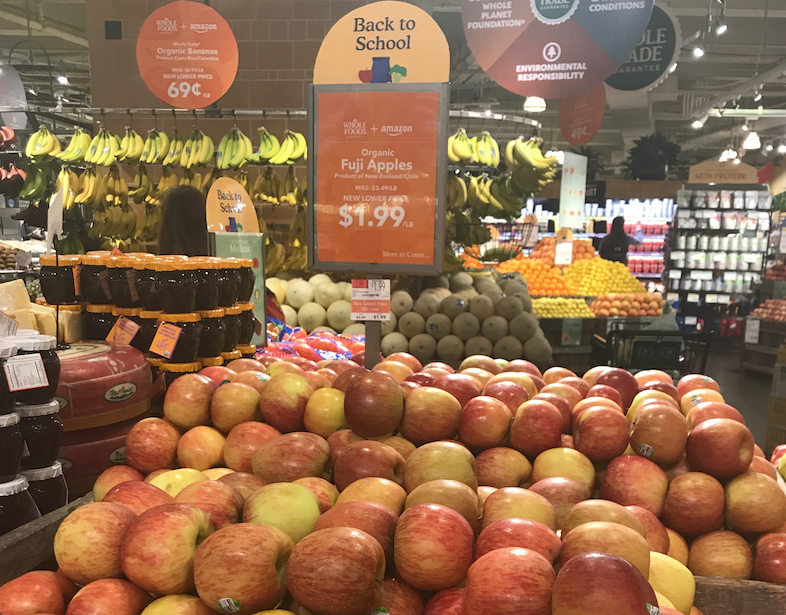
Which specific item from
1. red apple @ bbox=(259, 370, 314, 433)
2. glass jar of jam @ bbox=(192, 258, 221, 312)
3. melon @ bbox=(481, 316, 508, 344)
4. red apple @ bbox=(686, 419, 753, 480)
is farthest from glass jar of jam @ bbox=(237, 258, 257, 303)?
melon @ bbox=(481, 316, 508, 344)

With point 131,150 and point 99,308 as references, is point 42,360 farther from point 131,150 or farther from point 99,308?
point 131,150

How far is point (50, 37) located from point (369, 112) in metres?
10.9

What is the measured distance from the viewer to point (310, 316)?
5.30m

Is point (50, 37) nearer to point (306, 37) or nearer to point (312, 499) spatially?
point (306, 37)

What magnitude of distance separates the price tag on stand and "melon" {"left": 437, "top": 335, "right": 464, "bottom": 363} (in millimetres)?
3054

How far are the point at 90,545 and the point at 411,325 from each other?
4149 millimetres

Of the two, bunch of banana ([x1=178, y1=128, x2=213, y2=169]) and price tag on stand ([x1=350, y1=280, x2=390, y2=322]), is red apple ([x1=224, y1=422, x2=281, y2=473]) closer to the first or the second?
price tag on stand ([x1=350, y1=280, x2=390, y2=322])

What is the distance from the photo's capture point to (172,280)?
2.29 metres

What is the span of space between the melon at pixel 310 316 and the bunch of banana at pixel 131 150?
207 centimetres

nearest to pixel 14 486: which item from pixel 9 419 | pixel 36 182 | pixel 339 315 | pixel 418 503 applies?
pixel 9 419

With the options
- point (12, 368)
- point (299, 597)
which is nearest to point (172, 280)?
point (12, 368)

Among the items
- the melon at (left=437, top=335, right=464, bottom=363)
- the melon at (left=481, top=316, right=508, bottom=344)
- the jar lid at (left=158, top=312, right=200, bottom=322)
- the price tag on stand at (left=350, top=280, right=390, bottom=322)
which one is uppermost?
the price tag on stand at (left=350, top=280, right=390, bottom=322)

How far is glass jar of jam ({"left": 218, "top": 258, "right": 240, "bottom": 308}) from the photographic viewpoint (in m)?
2.54

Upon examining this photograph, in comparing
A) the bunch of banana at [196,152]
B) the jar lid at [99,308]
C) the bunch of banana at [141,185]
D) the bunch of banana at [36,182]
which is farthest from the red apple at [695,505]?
the bunch of banana at [36,182]
